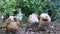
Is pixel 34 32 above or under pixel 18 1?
under

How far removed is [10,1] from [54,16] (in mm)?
1537

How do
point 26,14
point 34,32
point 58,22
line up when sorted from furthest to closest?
1. point 26,14
2. point 58,22
3. point 34,32

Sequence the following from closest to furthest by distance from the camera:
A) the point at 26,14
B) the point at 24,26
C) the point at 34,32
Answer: the point at 34,32
the point at 24,26
the point at 26,14

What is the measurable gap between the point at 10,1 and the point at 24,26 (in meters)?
1.22

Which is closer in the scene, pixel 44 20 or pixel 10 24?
pixel 10 24

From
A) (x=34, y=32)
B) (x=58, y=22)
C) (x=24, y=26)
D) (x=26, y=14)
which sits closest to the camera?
(x=34, y=32)

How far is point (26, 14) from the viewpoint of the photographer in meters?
6.73

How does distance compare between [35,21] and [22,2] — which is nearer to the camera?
[35,21]

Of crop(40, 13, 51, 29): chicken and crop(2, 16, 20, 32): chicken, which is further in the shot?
crop(40, 13, 51, 29): chicken

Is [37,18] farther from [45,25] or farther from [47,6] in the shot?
[47,6]

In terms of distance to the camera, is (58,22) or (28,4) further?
(28,4)

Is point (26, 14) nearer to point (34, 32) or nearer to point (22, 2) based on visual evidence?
point (22, 2)

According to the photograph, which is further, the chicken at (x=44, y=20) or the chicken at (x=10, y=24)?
the chicken at (x=44, y=20)

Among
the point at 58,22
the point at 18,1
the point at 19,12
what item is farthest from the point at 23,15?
the point at 58,22
